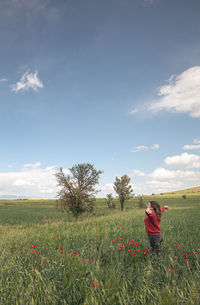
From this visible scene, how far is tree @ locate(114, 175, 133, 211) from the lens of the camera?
47656 millimetres

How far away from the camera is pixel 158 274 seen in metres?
3.81

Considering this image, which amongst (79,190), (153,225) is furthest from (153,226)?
(79,190)

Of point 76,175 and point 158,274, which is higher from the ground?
point 76,175

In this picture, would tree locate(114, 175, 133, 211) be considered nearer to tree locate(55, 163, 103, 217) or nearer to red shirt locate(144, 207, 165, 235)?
tree locate(55, 163, 103, 217)

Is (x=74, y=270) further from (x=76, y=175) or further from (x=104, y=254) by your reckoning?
(x=76, y=175)

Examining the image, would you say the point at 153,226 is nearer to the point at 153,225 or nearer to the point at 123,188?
the point at 153,225

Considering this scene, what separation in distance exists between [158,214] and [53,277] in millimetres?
4127

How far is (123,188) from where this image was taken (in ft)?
157

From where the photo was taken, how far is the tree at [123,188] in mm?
47656

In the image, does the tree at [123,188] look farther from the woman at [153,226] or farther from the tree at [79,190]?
the woman at [153,226]

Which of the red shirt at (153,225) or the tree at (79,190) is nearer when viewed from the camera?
the red shirt at (153,225)

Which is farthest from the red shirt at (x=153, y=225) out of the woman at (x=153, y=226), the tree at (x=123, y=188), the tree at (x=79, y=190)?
the tree at (x=123, y=188)

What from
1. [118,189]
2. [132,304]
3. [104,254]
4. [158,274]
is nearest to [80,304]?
[132,304]

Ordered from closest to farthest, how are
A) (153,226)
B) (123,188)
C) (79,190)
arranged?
(153,226) → (79,190) → (123,188)
